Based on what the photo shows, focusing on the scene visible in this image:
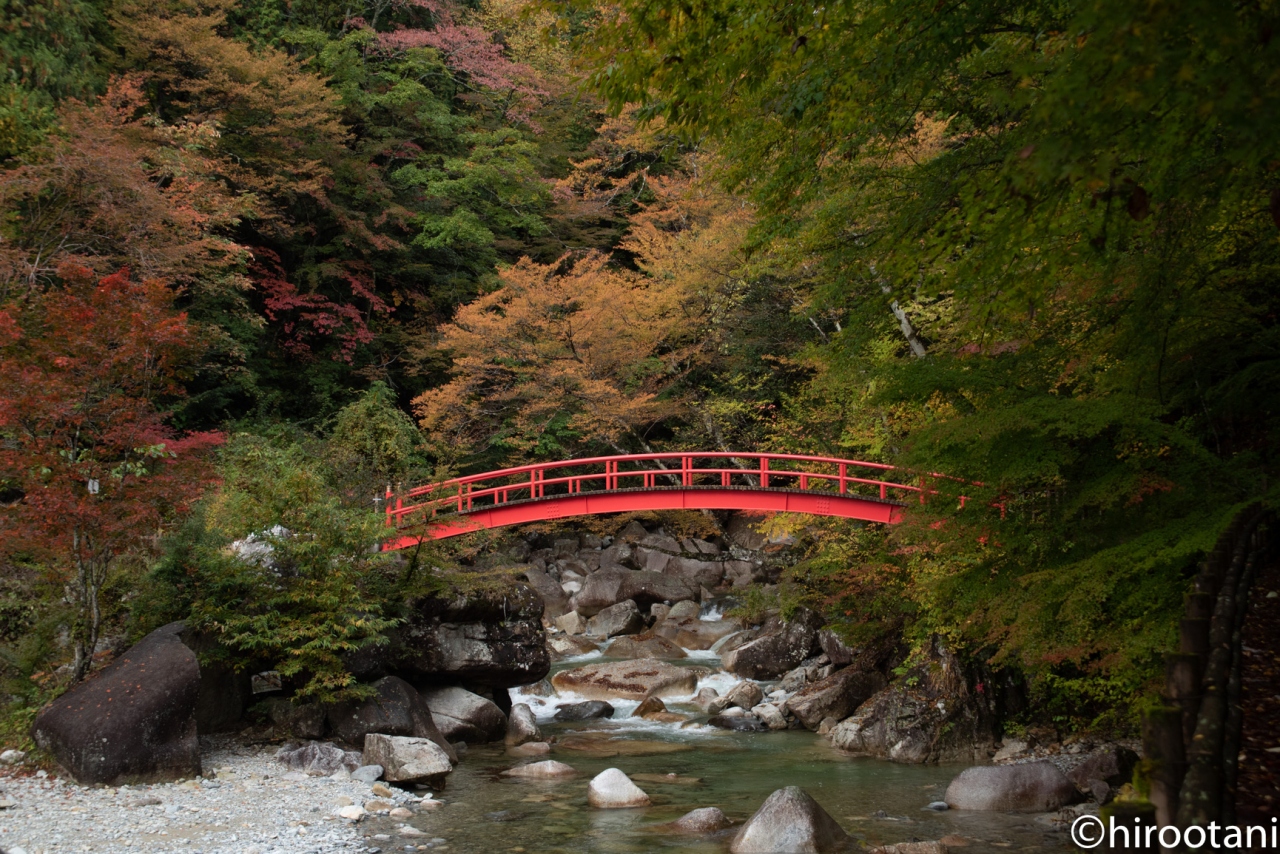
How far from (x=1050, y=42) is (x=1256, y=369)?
2677mm

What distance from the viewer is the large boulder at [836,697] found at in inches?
499

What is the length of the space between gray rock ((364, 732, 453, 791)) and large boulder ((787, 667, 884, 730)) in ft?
17.6

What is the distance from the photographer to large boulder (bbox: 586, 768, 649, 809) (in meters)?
9.05

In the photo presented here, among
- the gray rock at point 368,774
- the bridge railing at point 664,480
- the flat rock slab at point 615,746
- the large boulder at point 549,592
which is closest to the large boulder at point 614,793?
the flat rock slab at point 615,746

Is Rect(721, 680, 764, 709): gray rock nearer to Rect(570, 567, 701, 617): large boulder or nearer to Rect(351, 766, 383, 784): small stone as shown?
Rect(570, 567, 701, 617): large boulder

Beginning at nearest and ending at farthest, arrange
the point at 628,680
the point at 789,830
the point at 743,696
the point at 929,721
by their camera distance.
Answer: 1. the point at 789,830
2. the point at 929,721
3. the point at 743,696
4. the point at 628,680

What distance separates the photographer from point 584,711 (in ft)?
44.6

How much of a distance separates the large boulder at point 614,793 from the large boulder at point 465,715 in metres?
3.01

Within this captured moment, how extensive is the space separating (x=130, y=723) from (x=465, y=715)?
4.58 metres

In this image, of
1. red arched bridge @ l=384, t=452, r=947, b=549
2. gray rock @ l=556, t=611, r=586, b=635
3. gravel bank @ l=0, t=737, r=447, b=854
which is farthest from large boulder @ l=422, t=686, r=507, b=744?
gray rock @ l=556, t=611, r=586, b=635

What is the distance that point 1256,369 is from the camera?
598cm

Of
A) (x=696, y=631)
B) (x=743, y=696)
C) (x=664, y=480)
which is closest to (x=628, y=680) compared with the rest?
(x=743, y=696)

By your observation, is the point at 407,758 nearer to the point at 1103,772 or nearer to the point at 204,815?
the point at 204,815

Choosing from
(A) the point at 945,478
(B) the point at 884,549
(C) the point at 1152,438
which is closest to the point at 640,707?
(B) the point at 884,549
